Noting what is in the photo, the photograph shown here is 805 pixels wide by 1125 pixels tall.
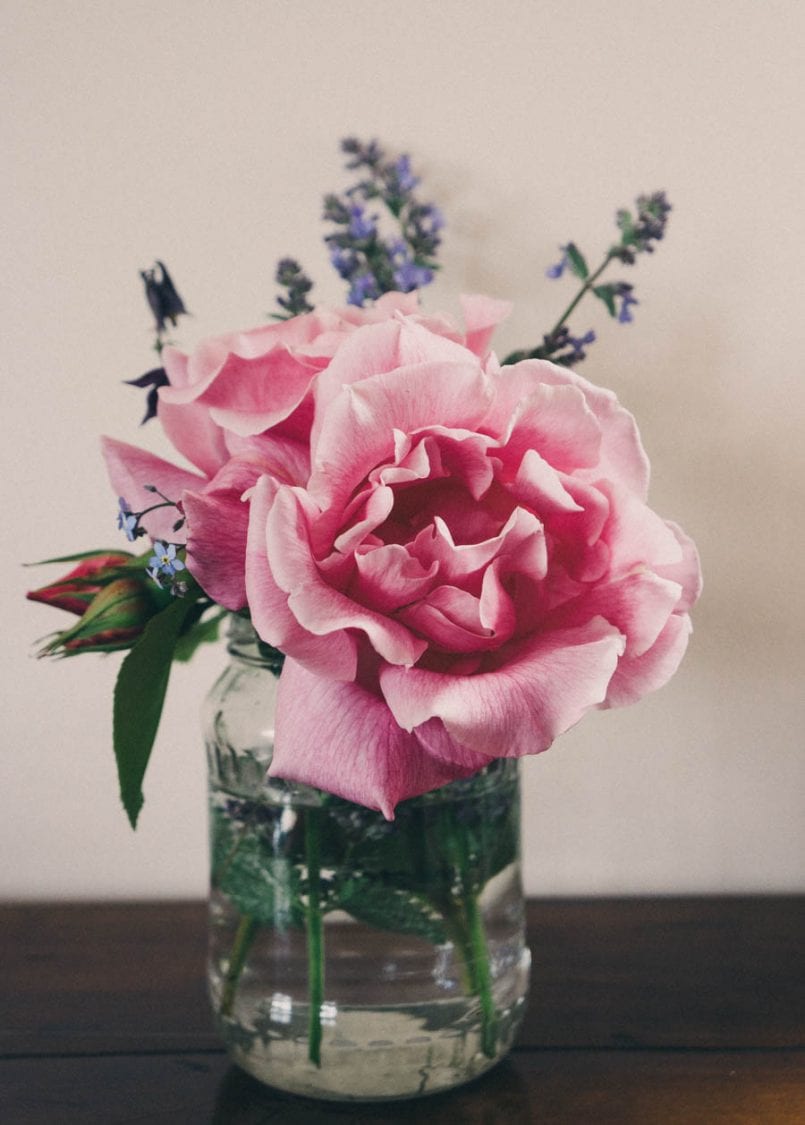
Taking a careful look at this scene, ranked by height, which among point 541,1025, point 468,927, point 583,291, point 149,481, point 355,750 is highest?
point 583,291

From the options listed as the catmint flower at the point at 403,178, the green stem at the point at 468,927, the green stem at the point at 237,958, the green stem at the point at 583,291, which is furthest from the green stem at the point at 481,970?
the catmint flower at the point at 403,178

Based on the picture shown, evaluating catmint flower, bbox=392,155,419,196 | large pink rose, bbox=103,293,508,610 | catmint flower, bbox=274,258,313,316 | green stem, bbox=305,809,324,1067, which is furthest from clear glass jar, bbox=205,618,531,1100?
catmint flower, bbox=392,155,419,196

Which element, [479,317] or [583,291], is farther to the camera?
[583,291]

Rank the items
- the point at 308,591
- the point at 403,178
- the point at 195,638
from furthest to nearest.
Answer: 1. the point at 403,178
2. the point at 195,638
3. the point at 308,591

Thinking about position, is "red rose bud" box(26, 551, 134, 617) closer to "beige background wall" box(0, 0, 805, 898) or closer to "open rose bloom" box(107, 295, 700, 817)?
"open rose bloom" box(107, 295, 700, 817)

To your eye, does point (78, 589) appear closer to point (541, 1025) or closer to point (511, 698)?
point (511, 698)

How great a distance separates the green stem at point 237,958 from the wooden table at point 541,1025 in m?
0.05

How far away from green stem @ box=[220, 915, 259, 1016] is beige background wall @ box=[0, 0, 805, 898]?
0.90 ft

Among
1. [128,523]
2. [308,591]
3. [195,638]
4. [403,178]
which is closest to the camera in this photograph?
[308,591]

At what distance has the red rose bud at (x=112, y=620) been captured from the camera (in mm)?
534

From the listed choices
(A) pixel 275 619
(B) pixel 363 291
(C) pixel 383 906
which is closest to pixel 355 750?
(A) pixel 275 619

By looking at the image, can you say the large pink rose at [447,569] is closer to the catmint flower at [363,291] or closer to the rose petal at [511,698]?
the rose petal at [511,698]

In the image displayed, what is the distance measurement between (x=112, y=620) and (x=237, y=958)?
0.22m

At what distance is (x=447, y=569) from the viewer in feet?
1.40
